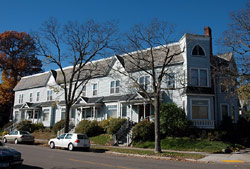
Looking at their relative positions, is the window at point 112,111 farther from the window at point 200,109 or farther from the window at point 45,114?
the window at point 45,114

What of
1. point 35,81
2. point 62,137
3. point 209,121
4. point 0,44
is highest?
point 0,44

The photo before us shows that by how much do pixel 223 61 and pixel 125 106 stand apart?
477 inches

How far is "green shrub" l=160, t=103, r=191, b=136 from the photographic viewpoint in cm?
2158

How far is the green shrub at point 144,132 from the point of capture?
864 inches

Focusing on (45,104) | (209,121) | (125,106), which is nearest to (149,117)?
(125,106)

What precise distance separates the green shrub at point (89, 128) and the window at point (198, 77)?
11868mm

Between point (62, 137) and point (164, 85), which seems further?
point (164, 85)

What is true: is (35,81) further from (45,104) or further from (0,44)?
(0,44)

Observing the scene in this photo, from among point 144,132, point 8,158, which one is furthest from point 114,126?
point 8,158

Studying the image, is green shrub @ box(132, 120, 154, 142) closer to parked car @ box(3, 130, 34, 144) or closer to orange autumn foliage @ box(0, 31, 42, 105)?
parked car @ box(3, 130, 34, 144)

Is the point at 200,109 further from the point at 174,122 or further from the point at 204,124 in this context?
the point at 174,122

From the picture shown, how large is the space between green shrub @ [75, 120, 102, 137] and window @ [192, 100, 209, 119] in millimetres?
10999

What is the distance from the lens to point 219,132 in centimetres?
2102

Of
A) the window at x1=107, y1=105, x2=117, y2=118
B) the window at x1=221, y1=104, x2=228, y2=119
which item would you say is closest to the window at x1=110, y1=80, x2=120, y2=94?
the window at x1=107, y1=105, x2=117, y2=118
